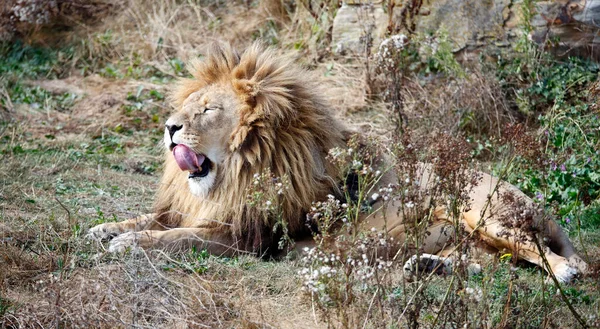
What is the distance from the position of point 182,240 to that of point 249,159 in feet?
1.94

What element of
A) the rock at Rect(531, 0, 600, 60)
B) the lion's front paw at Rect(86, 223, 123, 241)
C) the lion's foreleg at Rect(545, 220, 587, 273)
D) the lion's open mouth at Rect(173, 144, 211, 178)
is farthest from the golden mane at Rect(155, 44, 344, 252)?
the rock at Rect(531, 0, 600, 60)

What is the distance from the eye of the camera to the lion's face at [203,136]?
462cm

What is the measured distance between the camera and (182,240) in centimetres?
448

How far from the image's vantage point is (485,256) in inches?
160

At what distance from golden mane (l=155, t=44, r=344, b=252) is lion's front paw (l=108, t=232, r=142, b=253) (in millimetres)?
397

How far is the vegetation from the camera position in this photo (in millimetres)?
3451

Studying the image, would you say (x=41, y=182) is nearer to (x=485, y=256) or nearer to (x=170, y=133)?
(x=170, y=133)

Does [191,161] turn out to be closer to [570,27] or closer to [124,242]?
[124,242]

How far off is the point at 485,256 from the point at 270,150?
1347 millimetres

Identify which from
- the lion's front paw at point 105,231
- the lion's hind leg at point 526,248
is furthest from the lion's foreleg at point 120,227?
the lion's hind leg at point 526,248

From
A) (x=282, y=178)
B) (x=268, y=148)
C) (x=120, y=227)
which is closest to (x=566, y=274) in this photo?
(x=282, y=178)

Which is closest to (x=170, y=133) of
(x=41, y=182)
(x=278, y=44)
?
(x=41, y=182)

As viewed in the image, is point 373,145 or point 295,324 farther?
point 373,145

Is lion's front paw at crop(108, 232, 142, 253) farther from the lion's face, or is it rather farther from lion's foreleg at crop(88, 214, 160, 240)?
the lion's face
